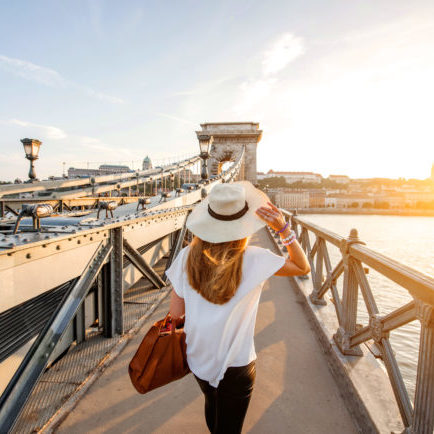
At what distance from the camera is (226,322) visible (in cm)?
104

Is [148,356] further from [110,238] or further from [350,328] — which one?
[350,328]

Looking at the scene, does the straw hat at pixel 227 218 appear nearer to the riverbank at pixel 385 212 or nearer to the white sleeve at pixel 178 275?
the white sleeve at pixel 178 275

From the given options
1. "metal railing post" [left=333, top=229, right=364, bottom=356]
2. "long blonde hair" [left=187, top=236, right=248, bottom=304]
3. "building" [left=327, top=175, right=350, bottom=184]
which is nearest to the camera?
"long blonde hair" [left=187, top=236, right=248, bottom=304]

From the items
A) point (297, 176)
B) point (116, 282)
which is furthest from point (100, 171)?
point (297, 176)

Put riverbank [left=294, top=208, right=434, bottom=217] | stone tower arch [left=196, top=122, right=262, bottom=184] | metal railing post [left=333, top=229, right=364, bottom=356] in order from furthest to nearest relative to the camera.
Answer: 1. riverbank [left=294, top=208, right=434, bottom=217]
2. stone tower arch [left=196, top=122, right=262, bottom=184]
3. metal railing post [left=333, top=229, right=364, bottom=356]

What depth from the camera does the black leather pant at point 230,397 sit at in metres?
1.09

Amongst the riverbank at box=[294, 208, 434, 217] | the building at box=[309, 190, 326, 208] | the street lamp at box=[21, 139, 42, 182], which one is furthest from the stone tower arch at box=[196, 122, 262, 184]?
the building at box=[309, 190, 326, 208]

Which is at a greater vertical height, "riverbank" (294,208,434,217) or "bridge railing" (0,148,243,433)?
"bridge railing" (0,148,243,433)

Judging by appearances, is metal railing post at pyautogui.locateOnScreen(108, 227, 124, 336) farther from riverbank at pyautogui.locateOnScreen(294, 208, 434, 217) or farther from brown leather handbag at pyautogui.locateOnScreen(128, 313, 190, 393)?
riverbank at pyautogui.locateOnScreen(294, 208, 434, 217)

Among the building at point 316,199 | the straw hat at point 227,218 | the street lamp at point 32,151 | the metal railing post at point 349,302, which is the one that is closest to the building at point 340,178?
the building at point 316,199

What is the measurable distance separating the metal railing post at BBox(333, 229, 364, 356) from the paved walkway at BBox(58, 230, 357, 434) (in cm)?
24

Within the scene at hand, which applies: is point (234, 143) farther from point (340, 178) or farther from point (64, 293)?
point (340, 178)

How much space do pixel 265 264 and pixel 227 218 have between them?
0.22m

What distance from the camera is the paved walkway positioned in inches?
65.1
